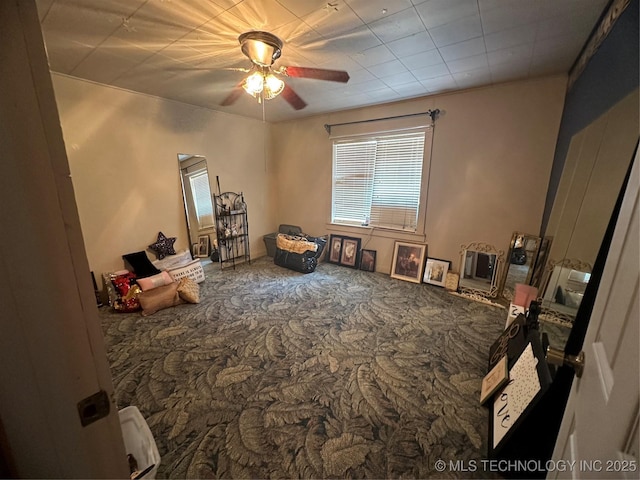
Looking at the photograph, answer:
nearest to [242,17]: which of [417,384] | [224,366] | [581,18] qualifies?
[581,18]

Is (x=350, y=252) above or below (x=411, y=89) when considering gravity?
below

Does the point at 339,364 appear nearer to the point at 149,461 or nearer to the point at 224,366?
the point at 224,366

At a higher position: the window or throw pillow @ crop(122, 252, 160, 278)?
the window

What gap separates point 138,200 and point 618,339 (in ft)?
13.4

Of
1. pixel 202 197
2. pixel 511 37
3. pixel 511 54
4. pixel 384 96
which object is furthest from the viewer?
pixel 202 197

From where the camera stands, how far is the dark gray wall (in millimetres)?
1348

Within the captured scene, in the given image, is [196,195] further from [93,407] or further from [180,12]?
[93,407]

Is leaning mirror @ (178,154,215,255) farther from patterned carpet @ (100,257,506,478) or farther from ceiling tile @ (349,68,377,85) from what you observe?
ceiling tile @ (349,68,377,85)

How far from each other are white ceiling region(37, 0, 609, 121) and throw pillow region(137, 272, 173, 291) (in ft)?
7.11

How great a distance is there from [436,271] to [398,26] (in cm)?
280

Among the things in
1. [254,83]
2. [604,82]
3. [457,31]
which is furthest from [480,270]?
[254,83]

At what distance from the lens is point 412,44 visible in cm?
198

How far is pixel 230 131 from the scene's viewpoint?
13.4 feet

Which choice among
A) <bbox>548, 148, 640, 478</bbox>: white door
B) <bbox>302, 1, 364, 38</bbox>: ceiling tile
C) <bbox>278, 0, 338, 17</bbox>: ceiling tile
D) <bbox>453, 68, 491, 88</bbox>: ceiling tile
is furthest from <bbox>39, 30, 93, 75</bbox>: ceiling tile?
<bbox>453, 68, 491, 88</bbox>: ceiling tile
